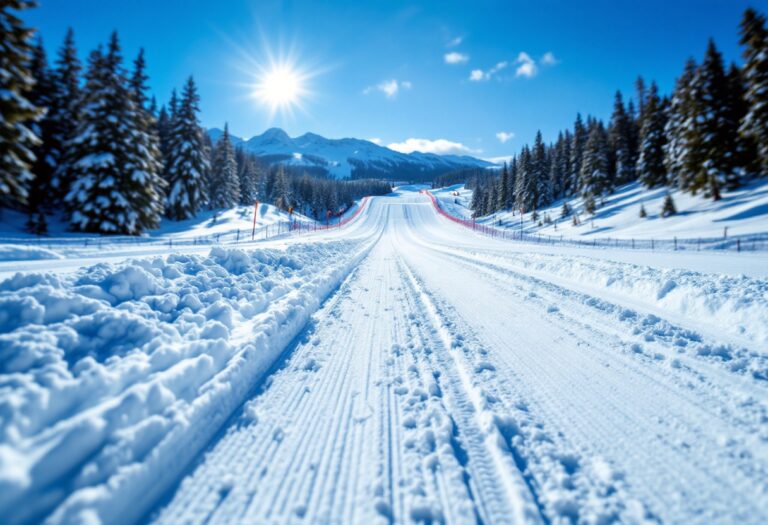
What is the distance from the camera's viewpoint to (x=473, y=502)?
2031 mm

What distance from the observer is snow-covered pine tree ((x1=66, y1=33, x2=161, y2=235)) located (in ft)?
→ 68.4

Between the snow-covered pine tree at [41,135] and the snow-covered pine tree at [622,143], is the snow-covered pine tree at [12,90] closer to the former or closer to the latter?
the snow-covered pine tree at [41,135]

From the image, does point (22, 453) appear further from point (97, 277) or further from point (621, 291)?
point (621, 291)

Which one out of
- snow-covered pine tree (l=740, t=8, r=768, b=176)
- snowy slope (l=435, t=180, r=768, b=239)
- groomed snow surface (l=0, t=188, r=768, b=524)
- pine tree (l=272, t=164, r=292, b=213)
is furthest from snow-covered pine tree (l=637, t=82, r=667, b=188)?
pine tree (l=272, t=164, r=292, b=213)

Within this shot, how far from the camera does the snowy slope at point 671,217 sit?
74.6 ft

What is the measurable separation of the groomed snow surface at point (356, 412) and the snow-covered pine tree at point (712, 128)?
33999mm

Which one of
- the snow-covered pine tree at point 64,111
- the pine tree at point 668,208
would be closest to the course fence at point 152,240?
the snow-covered pine tree at point 64,111

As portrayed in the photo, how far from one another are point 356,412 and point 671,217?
126ft

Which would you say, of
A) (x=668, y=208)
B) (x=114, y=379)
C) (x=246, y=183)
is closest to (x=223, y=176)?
(x=246, y=183)

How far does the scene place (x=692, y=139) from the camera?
96.9ft

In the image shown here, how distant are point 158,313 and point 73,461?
2.38 metres

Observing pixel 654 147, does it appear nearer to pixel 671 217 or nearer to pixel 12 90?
pixel 671 217

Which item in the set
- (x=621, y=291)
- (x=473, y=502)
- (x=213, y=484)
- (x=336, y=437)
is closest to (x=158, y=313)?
(x=213, y=484)

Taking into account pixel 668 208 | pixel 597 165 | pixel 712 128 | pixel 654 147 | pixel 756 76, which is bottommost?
pixel 668 208
